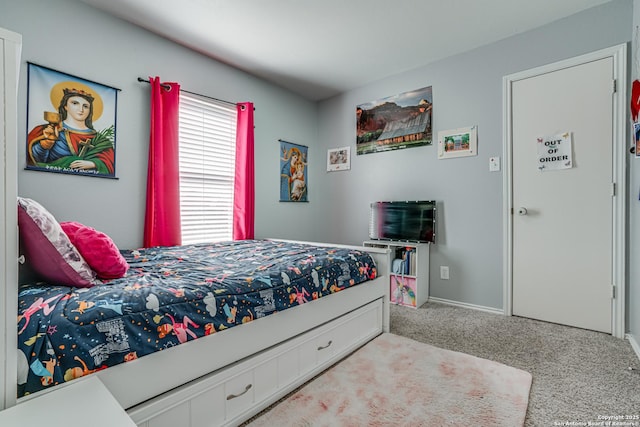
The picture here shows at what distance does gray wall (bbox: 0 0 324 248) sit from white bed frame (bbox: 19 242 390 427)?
164cm

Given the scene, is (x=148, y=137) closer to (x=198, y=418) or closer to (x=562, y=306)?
A: (x=198, y=418)

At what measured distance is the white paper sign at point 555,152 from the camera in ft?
7.87

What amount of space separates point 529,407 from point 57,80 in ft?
11.2

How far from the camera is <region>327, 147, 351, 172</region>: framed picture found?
3825 mm

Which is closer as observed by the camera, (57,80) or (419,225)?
(57,80)

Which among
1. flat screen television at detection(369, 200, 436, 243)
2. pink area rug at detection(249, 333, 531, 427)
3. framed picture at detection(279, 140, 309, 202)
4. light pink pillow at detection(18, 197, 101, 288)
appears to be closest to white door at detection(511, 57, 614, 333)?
flat screen television at detection(369, 200, 436, 243)

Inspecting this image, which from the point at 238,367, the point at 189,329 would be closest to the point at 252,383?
the point at 238,367

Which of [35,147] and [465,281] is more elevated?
[35,147]

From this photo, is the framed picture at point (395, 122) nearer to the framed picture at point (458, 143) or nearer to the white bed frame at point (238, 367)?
the framed picture at point (458, 143)

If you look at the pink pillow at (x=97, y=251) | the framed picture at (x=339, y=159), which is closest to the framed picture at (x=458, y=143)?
the framed picture at (x=339, y=159)

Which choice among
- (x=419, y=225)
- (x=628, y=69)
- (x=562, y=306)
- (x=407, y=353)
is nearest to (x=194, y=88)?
(x=419, y=225)

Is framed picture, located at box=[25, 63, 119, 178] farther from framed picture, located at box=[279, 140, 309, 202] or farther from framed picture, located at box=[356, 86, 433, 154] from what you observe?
framed picture, located at box=[356, 86, 433, 154]

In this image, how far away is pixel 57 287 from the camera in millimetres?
1226

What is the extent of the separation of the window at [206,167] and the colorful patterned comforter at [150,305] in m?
0.92
